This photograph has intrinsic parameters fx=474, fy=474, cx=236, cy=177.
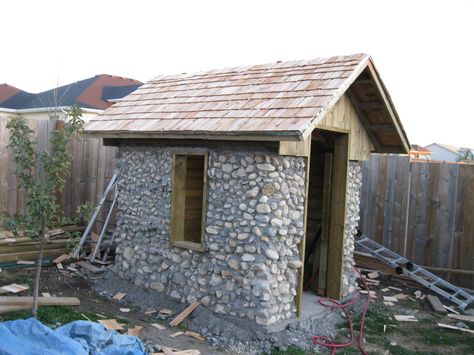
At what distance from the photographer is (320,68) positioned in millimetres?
7426

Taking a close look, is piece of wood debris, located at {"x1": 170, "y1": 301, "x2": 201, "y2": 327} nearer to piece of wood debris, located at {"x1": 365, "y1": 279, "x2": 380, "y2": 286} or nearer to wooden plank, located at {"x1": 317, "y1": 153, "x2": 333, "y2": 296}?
wooden plank, located at {"x1": 317, "y1": 153, "x2": 333, "y2": 296}

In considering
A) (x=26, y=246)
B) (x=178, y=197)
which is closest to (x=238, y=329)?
(x=178, y=197)

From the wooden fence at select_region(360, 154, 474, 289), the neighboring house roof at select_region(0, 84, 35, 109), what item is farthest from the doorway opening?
the neighboring house roof at select_region(0, 84, 35, 109)

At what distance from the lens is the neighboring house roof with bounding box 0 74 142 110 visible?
81.0 ft

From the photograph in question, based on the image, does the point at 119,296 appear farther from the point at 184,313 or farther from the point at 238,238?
the point at 238,238

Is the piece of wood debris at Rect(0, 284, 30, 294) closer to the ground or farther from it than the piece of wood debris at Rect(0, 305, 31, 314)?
closer to the ground

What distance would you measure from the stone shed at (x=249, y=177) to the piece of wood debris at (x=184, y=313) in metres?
0.15

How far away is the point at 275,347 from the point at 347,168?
325cm

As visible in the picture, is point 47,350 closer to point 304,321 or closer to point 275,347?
point 275,347

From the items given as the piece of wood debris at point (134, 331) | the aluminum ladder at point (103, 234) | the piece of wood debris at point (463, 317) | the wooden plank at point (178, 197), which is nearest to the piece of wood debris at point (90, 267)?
the aluminum ladder at point (103, 234)

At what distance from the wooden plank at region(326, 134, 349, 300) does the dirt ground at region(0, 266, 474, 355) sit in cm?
64

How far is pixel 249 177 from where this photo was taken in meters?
6.67

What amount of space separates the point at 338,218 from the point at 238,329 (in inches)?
106

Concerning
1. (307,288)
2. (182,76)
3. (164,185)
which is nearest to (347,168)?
(307,288)
